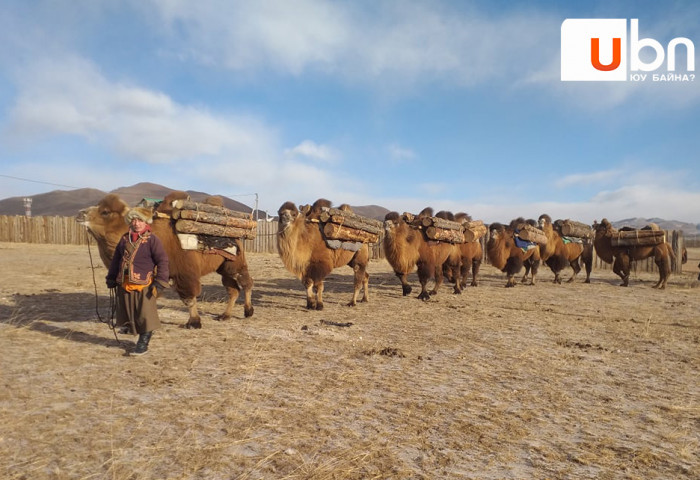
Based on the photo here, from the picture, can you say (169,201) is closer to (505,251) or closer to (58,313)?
(58,313)

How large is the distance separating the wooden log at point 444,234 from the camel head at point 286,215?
4.11m

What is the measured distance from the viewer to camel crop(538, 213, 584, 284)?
50.1 ft

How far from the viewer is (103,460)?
2.75m

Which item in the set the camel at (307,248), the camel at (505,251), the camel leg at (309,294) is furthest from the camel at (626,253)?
the camel leg at (309,294)

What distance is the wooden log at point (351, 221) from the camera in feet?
28.7

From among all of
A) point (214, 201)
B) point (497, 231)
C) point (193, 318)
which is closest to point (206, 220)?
point (214, 201)

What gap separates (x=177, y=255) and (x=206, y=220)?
0.71m

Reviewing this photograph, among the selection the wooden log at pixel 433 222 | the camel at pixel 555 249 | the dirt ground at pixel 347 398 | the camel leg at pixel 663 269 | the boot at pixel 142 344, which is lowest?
the dirt ground at pixel 347 398

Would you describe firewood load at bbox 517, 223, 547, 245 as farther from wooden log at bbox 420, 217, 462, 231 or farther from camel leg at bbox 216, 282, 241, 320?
camel leg at bbox 216, 282, 241, 320

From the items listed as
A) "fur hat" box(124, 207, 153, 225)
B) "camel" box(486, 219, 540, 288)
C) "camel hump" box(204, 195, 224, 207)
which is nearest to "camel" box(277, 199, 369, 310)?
"camel hump" box(204, 195, 224, 207)

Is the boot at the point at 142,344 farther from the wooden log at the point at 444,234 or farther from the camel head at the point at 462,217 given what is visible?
the camel head at the point at 462,217

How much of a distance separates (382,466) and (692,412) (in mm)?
3093

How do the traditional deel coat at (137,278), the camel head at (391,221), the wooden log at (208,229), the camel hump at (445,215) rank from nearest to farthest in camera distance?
the traditional deel coat at (137,278) < the wooden log at (208,229) < the camel head at (391,221) < the camel hump at (445,215)

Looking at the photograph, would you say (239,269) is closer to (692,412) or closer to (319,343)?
(319,343)
